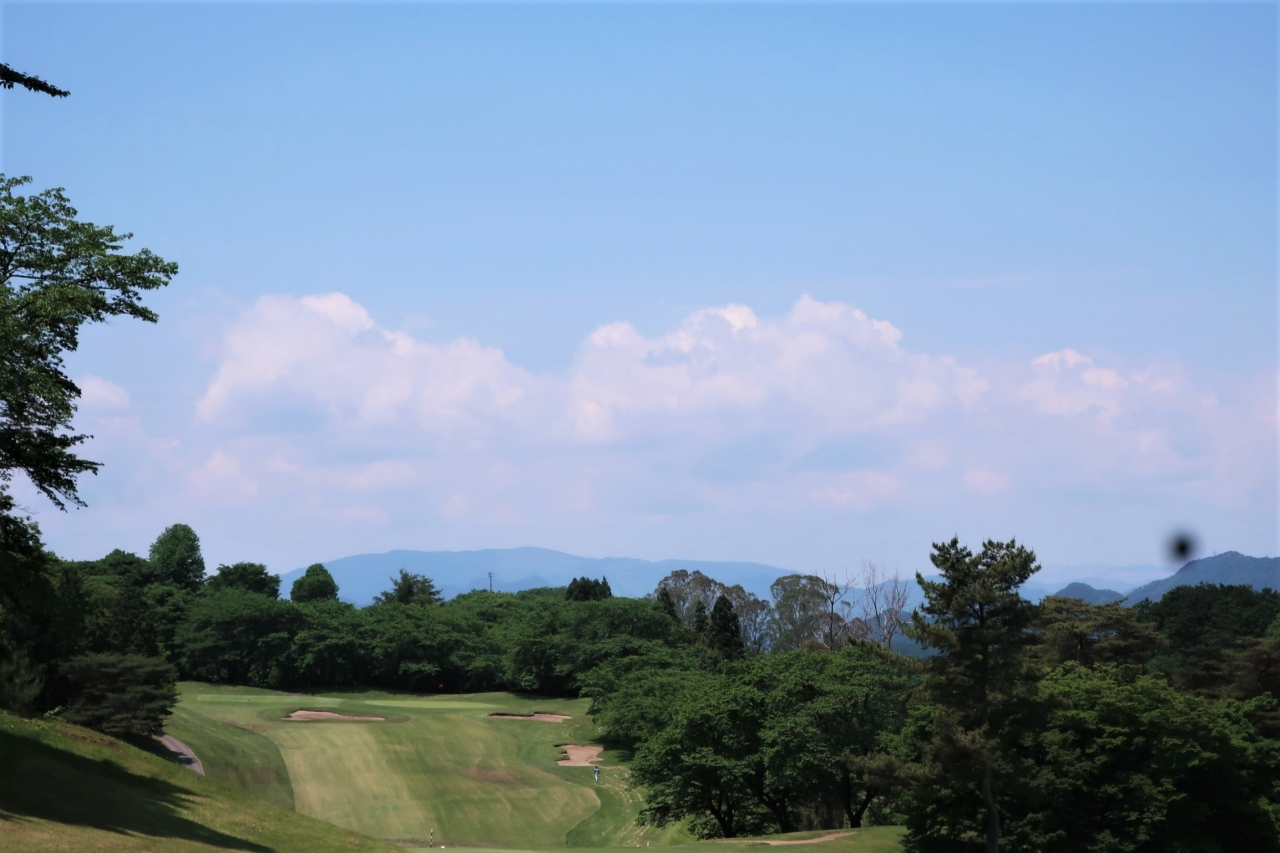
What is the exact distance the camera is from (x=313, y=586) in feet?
514

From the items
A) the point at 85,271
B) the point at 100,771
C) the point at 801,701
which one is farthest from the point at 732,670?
the point at 85,271

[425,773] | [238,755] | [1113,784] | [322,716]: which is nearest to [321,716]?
[322,716]

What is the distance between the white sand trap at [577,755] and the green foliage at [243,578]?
61.8 meters

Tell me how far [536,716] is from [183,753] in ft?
116

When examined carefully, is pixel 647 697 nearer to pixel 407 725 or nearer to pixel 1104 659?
pixel 407 725

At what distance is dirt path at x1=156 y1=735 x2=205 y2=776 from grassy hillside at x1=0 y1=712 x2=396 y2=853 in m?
27.2

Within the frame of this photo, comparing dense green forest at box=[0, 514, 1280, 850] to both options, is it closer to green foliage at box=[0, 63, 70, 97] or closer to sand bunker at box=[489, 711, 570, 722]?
sand bunker at box=[489, 711, 570, 722]

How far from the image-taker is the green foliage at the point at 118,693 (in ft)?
200

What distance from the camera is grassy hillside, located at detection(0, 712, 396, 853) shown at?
2408 centimetres

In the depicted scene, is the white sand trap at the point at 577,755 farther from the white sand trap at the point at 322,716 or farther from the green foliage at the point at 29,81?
the green foliage at the point at 29,81

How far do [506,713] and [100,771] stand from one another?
207 ft

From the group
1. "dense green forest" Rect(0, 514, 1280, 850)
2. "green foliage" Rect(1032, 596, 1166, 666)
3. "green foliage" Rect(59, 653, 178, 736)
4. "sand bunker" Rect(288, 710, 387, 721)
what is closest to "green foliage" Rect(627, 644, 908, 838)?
"dense green forest" Rect(0, 514, 1280, 850)

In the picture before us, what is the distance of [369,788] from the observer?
A: 212 feet

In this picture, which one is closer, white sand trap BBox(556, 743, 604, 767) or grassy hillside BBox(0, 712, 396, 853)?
grassy hillside BBox(0, 712, 396, 853)
